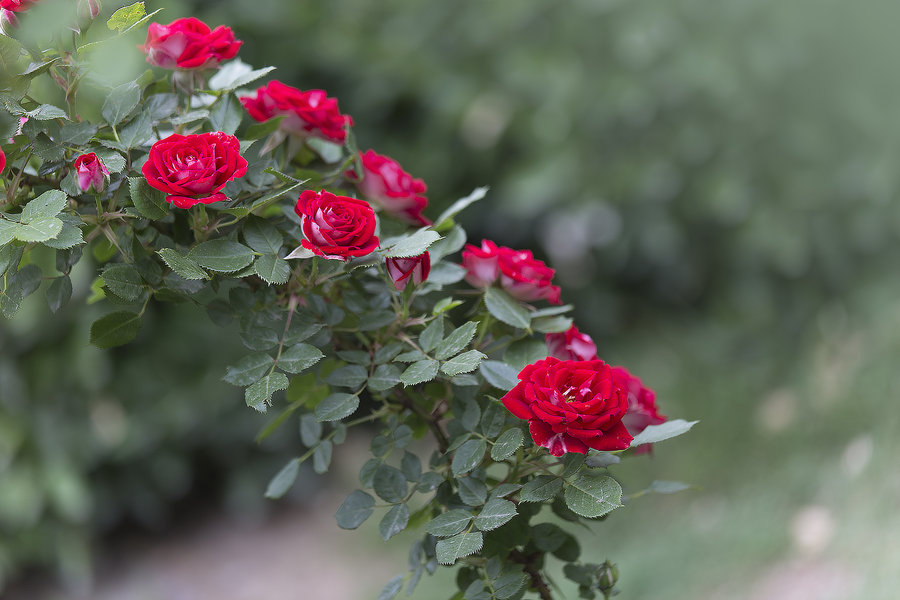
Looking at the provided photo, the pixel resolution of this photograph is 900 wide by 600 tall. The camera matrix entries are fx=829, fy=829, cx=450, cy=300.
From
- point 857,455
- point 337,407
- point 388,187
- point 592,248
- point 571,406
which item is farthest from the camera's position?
point 592,248

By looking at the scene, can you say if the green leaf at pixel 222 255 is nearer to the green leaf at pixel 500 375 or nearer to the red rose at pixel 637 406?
the green leaf at pixel 500 375

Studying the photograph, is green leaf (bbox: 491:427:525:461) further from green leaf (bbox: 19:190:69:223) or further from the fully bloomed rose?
green leaf (bbox: 19:190:69:223)

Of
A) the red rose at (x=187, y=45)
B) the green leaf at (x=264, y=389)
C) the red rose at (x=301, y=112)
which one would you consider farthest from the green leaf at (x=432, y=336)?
the red rose at (x=187, y=45)

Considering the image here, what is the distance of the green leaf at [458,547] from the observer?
69 cm

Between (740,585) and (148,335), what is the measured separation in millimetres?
1759

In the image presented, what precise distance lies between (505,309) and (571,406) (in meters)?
0.16

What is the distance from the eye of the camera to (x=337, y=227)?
0.70 metres

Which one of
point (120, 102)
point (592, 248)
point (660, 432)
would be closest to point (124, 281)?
point (120, 102)

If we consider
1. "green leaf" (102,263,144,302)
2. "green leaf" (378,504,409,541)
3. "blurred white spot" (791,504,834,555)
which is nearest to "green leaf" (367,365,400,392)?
"green leaf" (378,504,409,541)

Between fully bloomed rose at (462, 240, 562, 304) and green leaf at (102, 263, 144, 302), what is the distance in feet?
1.04

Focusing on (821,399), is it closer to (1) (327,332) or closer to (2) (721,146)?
(2) (721,146)

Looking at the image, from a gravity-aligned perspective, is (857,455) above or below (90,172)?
below

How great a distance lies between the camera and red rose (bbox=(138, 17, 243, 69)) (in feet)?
2.67

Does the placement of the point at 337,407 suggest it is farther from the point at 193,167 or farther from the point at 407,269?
the point at 193,167
